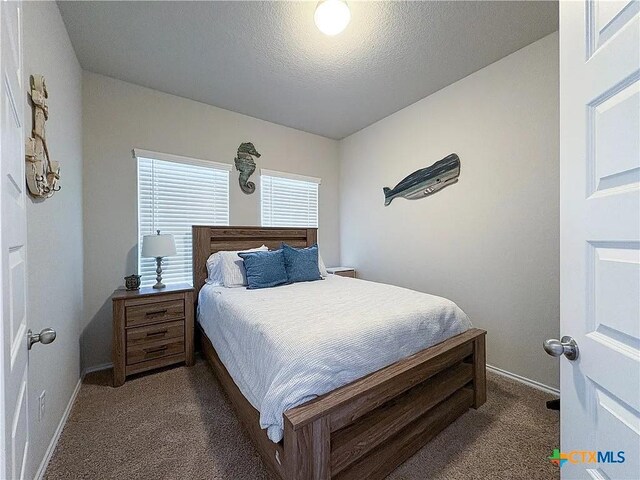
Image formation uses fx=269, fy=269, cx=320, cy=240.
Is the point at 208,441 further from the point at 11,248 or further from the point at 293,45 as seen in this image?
the point at 293,45

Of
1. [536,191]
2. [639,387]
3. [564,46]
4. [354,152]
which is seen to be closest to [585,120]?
[564,46]

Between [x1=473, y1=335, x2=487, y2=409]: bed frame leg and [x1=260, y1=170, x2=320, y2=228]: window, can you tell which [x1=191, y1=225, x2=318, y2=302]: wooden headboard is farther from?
[x1=473, y1=335, x2=487, y2=409]: bed frame leg

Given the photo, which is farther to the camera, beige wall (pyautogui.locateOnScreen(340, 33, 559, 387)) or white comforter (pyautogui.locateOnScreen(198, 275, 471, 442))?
beige wall (pyautogui.locateOnScreen(340, 33, 559, 387))

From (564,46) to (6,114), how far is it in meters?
1.45

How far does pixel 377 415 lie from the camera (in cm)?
143

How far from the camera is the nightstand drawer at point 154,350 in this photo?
2.35m

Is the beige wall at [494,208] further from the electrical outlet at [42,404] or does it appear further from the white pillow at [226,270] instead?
the electrical outlet at [42,404]

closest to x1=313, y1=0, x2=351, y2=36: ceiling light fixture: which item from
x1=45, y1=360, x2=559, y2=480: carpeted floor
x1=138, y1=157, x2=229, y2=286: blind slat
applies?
x1=138, y1=157, x2=229, y2=286: blind slat

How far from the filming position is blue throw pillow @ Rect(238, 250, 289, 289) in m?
2.61

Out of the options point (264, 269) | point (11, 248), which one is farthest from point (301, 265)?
point (11, 248)

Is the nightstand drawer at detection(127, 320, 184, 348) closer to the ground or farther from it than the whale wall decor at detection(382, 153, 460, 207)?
closer to the ground

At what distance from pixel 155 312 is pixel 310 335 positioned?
1.83 meters

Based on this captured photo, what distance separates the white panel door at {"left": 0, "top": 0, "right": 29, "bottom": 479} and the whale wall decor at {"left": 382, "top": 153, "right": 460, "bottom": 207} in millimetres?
2989

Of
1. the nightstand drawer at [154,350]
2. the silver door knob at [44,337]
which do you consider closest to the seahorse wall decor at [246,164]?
the nightstand drawer at [154,350]
